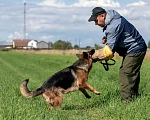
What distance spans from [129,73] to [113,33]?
121cm

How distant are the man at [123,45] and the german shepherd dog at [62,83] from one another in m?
0.38

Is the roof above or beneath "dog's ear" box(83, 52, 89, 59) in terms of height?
beneath

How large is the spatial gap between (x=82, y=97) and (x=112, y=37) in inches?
96.0

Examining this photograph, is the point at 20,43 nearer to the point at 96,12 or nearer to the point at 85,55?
the point at 85,55

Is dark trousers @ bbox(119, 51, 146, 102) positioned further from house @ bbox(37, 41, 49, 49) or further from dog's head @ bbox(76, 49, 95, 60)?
house @ bbox(37, 41, 49, 49)

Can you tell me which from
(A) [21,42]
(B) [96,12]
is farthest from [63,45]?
(B) [96,12]

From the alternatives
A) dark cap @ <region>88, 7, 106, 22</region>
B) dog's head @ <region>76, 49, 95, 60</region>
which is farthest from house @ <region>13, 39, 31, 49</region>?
dark cap @ <region>88, 7, 106, 22</region>

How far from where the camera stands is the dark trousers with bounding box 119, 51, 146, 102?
28.0 ft

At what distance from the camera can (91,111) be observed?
827cm

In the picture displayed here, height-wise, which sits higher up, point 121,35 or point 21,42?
point 121,35

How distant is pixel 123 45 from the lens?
8430 millimetres

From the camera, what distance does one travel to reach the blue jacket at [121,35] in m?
8.07

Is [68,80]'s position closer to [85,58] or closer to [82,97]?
[85,58]

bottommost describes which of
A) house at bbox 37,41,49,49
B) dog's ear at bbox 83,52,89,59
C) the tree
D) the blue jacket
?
house at bbox 37,41,49,49
